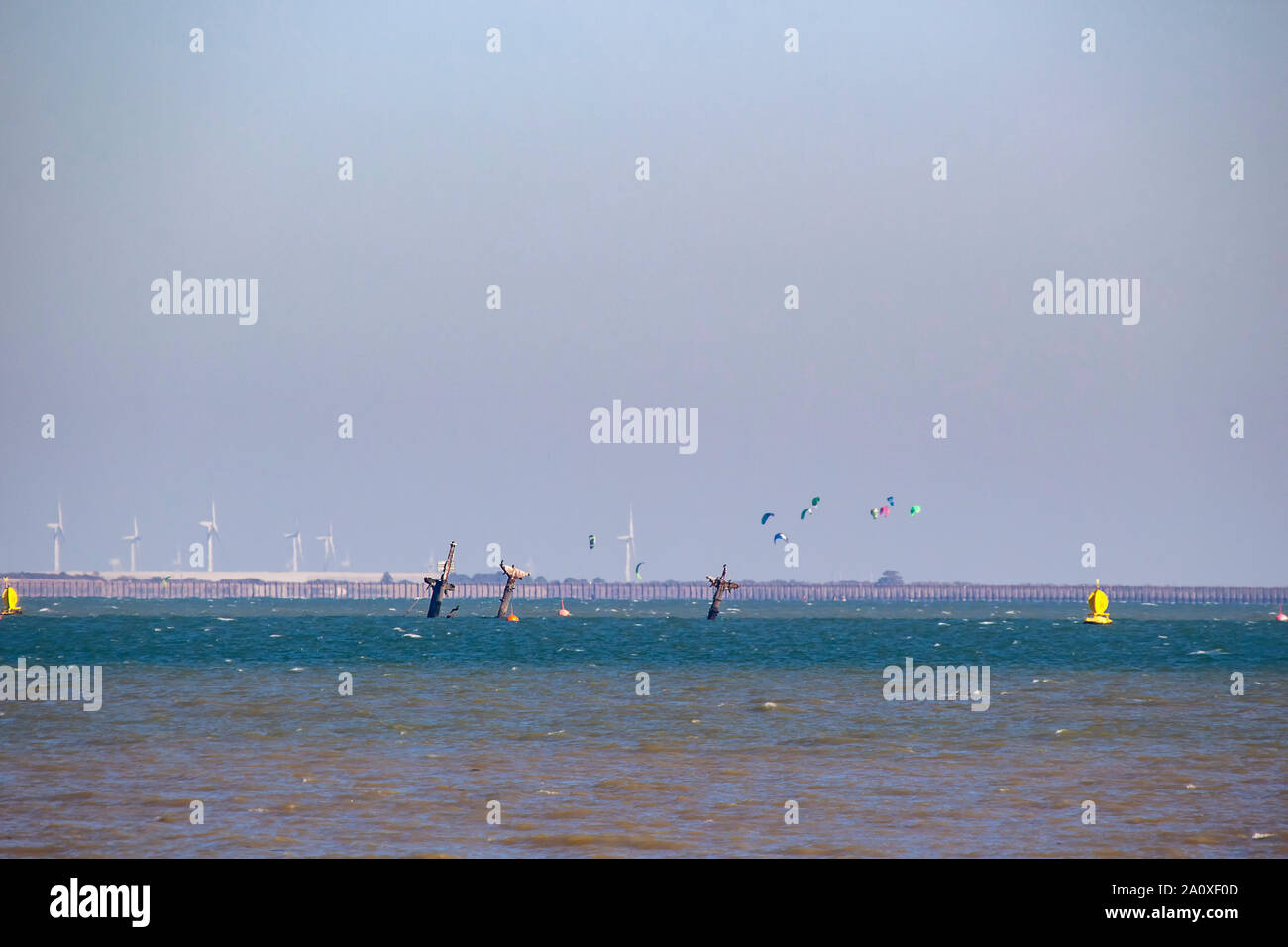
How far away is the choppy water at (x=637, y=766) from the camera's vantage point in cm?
2242

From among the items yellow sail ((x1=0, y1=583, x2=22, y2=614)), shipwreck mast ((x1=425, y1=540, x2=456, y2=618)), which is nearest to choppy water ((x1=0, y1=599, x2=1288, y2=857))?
shipwreck mast ((x1=425, y1=540, x2=456, y2=618))

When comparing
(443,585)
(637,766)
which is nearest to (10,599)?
(443,585)

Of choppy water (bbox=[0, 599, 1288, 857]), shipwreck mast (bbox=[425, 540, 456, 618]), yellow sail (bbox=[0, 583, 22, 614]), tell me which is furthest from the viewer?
yellow sail (bbox=[0, 583, 22, 614])

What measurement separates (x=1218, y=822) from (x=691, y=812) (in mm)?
9132

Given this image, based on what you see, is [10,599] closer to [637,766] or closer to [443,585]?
[443,585]

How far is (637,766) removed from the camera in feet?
103

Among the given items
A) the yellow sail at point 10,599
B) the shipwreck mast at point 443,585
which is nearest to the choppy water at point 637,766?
the shipwreck mast at point 443,585

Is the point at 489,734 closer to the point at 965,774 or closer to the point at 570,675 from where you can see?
the point at 965,774

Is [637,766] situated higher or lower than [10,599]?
higher

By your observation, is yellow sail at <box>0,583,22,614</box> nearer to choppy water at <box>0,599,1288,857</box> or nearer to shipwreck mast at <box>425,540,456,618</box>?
shipwreck mast at <box>425,540,456,618</box>

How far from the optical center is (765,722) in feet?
136

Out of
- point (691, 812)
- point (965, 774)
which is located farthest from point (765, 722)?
point (691, 812)

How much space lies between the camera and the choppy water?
22.4m
